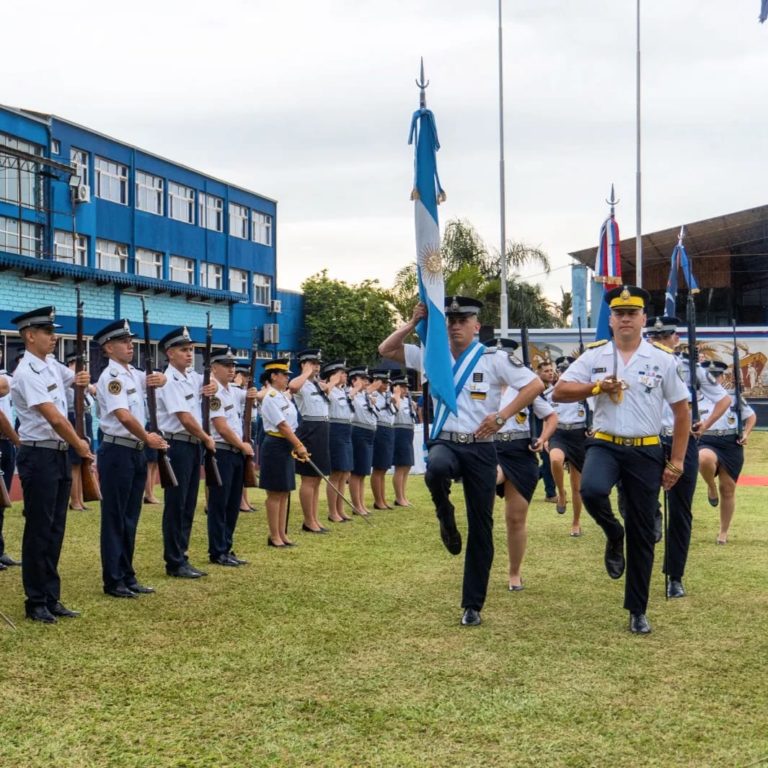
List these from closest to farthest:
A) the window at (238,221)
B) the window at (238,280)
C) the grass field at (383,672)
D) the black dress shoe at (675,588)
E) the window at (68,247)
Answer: the grass field at (383,672), the black dress shoe at (675,588), the window at (68,247), the window at (238,280), the window at (238,221)

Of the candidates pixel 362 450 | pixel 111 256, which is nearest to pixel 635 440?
pixel 362 450

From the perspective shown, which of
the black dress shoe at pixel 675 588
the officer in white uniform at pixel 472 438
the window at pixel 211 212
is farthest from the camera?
the window at pixel 211 212

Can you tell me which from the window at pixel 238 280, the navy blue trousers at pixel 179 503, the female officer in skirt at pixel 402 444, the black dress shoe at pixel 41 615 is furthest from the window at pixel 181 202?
the black dress shoe at pixel 41 615

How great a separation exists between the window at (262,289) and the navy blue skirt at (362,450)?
114ft

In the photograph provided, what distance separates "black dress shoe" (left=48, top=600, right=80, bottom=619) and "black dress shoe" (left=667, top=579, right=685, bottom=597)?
4.27 m

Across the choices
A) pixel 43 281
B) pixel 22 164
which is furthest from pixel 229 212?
pixel 43 281

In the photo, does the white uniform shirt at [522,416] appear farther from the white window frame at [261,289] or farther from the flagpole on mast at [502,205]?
the white window frame at [261,289]

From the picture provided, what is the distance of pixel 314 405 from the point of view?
12203 mm

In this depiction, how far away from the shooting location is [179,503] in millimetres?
8648

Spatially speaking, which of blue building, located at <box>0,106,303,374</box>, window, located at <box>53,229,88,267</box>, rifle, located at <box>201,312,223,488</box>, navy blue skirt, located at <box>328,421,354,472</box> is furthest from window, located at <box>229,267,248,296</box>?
rifle, located at <box>201,312,223,488</box>

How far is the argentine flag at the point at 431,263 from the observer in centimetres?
678

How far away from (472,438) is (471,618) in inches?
46.3

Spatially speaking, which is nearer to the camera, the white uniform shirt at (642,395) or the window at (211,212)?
the white uniform shirt at (642,395)

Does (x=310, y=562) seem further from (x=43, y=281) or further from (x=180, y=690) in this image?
(x=43, y=281)
